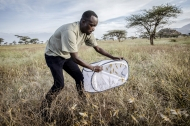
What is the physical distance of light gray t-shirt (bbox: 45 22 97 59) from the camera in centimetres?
163

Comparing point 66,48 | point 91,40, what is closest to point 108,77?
point 91,40

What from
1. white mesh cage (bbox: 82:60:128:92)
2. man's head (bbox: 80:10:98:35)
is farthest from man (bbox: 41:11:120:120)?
white mesh cage (bbox: 82:60:128:92)

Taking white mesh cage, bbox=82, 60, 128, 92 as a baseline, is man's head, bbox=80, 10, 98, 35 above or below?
above

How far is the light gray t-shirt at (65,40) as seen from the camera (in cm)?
163

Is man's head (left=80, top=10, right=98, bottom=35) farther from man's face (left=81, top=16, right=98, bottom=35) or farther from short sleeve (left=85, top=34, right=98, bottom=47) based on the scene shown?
short sleeve (left=85, top=34, right=98, bottom=47)

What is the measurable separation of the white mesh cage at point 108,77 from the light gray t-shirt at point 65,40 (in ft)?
1.77

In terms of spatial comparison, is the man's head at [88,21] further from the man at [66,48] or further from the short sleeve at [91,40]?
the short sleeve at [91,40]

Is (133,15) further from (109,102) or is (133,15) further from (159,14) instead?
(109,102)

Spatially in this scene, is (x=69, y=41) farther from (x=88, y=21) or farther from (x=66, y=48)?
(x=88, y=21)

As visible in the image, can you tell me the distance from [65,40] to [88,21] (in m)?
0.39

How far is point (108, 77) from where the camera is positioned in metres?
2.11

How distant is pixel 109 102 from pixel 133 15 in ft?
66.3

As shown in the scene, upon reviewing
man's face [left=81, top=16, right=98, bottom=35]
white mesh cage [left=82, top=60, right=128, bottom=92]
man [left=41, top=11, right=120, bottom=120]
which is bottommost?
white mesh cage [left=82, top=60, right=128, bottom=92]

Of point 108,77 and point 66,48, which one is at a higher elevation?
point 66,48
